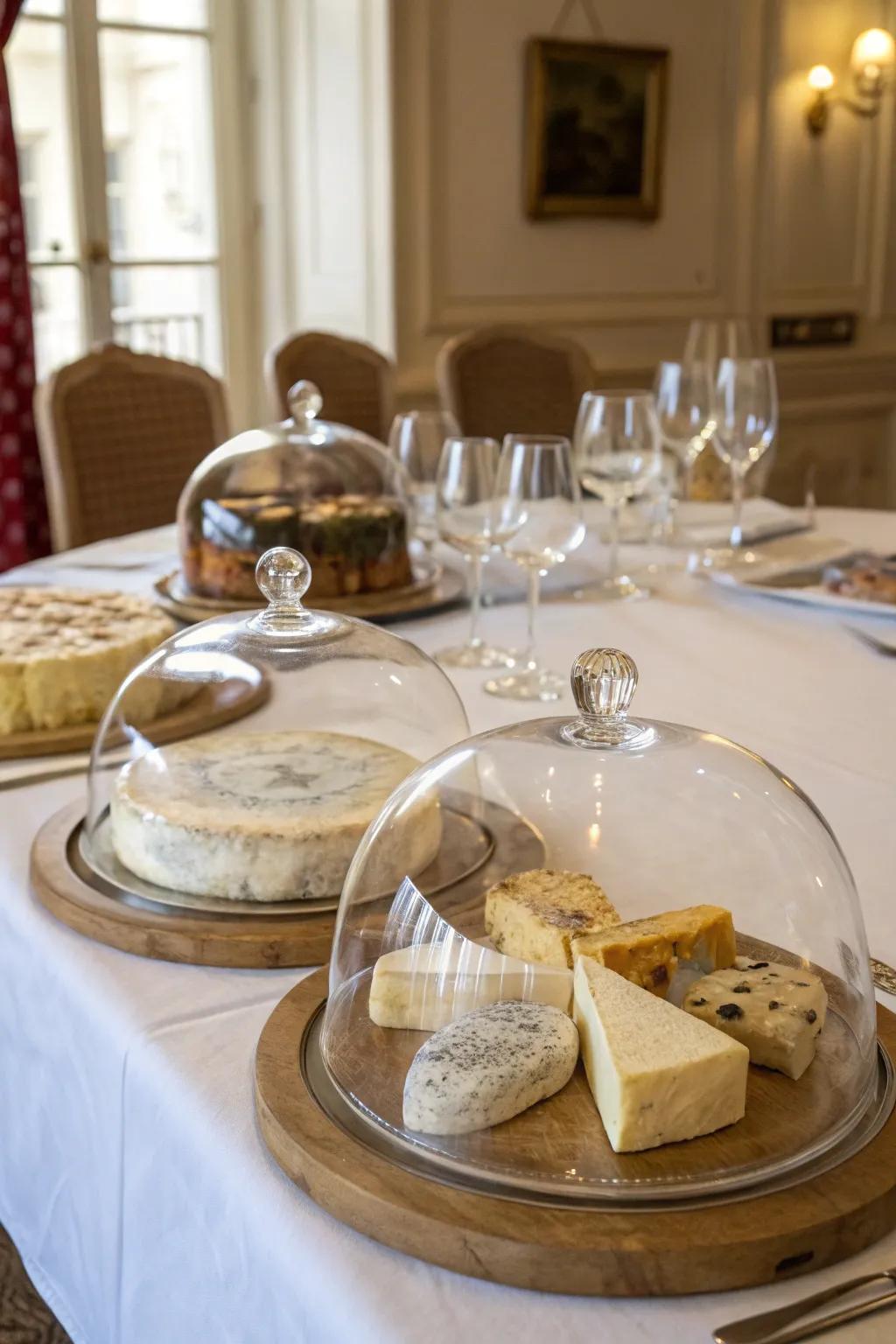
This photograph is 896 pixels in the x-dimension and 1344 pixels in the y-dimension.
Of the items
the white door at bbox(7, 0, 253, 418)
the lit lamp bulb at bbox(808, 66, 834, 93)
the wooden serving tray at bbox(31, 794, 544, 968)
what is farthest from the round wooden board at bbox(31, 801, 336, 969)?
the lit lamp bulb at bbox(808, 66, 834, 93)

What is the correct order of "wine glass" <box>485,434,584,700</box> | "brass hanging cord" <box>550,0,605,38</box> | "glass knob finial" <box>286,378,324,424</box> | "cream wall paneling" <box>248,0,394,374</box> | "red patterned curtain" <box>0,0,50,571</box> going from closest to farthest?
"wine glass" <box>485,434,584,700</box> < "glass knob finial" <box>286,378,324,424</box> < "red patterned curtain" <box>0,0,50,571</box> < "cream wall paneling" <box>248,0,394,374</box> < "brass hanging cord" <box>550,0,605,38</box>

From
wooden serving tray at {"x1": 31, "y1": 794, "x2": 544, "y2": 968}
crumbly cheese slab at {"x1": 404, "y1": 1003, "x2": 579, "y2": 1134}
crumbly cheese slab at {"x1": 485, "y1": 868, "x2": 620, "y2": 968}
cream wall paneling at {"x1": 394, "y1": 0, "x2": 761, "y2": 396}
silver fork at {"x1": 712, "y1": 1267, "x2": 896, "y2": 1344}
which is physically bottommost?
silver fork at {"x1": 712, "y1": 1267, "x2": 896, "y2": 1344}

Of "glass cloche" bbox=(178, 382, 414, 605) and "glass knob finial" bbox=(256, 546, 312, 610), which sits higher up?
"glass knob finial" bbox=(256, 546, 312, 610)

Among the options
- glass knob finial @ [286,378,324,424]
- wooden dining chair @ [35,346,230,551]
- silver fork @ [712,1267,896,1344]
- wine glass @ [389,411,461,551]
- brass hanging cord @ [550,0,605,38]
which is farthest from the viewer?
brass hanging cord @ [550,0,605,38]

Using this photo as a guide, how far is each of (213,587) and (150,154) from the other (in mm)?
2894

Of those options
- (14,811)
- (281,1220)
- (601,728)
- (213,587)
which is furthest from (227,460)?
(281,1220)

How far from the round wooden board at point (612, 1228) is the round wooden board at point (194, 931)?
23 cm

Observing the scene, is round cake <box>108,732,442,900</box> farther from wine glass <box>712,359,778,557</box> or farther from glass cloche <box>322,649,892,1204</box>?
wine glass <box>712,359,778,557</box>

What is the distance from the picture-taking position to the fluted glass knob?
0.71 meters

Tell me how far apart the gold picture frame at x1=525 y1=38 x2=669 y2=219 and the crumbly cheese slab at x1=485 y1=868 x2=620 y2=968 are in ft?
13.1

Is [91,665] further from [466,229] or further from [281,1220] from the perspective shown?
[466,229]

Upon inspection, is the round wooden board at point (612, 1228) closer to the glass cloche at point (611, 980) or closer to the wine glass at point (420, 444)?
the glass cloche at point (611, 980)

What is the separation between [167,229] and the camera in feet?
14.0

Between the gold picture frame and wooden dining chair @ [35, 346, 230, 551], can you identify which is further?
the gold picture frame
